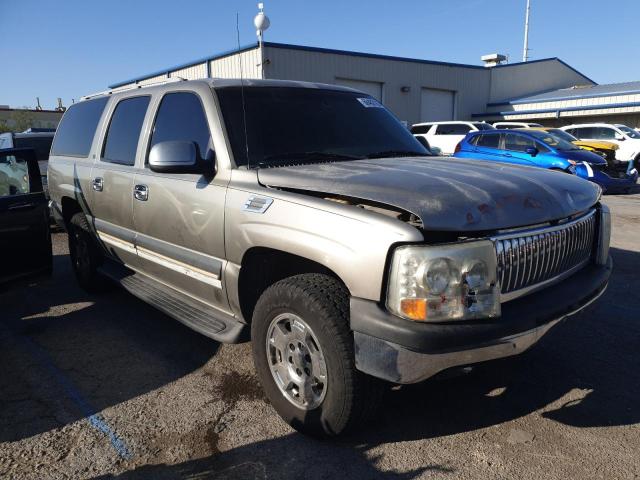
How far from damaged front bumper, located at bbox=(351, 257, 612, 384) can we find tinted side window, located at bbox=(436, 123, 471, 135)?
1758 centimetres

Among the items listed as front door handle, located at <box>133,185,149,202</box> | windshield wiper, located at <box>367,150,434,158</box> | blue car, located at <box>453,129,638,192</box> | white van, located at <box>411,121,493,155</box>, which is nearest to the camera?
windshield wiper, located at <box>367,150,434,158</box>

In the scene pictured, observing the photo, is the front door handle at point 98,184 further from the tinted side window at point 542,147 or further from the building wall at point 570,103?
the building wall at point 570,103

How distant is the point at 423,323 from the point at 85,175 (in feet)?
12.8

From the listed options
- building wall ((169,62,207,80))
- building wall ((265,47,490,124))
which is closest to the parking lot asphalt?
building wall ((265,47,490,124))

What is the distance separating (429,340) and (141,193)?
2646 mm

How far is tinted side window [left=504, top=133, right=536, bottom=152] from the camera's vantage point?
1329cm

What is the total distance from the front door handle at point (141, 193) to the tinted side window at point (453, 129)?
54.8 feet

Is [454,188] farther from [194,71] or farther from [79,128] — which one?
[194,71]

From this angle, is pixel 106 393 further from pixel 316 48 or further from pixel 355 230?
pixel 316 48

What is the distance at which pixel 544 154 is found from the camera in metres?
12.8

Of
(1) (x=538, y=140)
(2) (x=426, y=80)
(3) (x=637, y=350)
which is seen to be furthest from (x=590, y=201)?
(2) (x=426, y=80)

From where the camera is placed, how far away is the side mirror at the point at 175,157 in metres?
3.11

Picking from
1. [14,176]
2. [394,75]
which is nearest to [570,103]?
[394,75]

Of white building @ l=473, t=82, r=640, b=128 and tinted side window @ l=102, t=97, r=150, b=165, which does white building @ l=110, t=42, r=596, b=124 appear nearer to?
white building @ l=473, t=82, r=640, b=128
